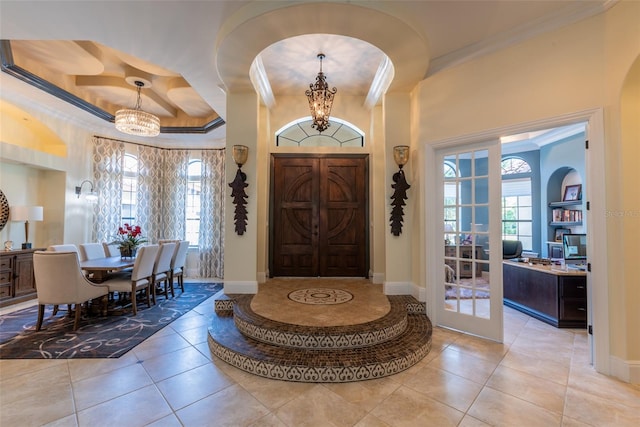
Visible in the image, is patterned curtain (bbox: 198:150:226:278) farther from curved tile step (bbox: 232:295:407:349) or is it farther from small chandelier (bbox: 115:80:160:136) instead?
curved tile step (bbox: 232:295:407:349)

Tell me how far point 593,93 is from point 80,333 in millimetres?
6297

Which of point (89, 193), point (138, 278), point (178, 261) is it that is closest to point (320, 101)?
point (138, 278)

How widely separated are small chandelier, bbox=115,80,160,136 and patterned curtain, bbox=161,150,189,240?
2018 mm

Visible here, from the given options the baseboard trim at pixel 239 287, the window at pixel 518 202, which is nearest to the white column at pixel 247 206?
the baseboard trim at pixel 239 287

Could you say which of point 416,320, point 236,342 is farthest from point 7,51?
point 416,320

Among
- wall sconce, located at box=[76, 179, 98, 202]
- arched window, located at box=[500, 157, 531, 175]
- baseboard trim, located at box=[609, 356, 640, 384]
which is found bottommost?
baseboard trim, located at box=[609, 356, 640, 384]

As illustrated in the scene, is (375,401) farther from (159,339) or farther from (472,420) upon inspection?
(159,339)

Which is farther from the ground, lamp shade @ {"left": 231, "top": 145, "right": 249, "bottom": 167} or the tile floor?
lamp shade @ {"left": 231, "top": 145, "right": 249, "bottom": 167}

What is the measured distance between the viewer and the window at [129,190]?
6.48 m

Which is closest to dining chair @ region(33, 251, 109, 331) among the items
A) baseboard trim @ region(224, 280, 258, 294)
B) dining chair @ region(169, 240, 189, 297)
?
dining chair @ region(169, 240, 189, 297)

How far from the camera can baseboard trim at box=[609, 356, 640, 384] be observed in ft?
7.90

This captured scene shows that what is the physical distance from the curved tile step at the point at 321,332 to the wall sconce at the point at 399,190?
139 cm

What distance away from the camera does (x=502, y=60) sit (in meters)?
3.08

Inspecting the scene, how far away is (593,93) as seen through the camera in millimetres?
2566
